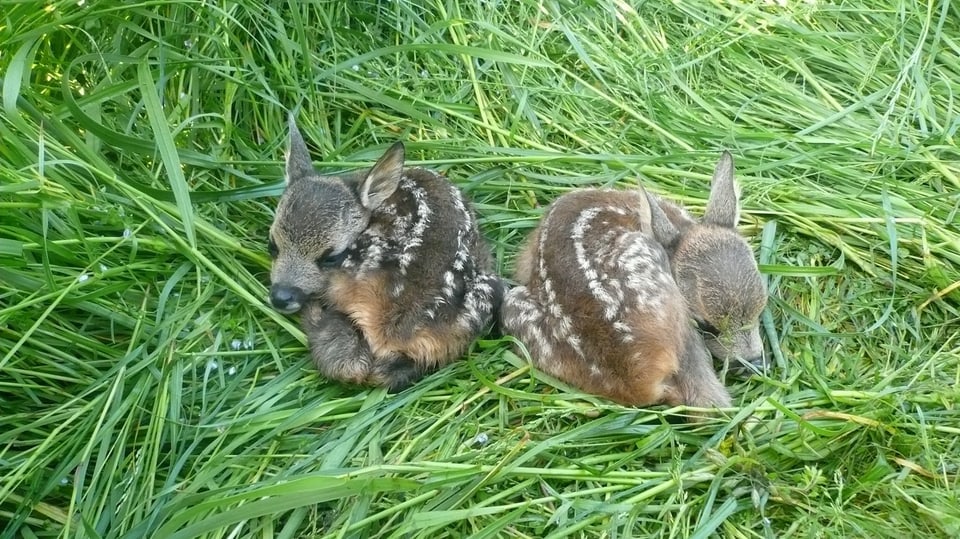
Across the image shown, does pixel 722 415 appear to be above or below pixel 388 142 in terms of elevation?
below

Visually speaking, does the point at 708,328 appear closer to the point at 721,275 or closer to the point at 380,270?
the point at 721,275

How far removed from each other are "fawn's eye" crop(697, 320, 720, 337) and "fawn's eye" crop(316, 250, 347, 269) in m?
1.64

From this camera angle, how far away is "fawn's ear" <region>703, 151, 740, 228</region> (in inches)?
149

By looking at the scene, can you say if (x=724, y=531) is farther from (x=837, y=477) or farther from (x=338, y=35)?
(x=338, y=35)

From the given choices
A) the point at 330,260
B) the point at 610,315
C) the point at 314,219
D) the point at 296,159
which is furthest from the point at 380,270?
→ the point at 610,315

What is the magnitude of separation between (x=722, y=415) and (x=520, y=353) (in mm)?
884

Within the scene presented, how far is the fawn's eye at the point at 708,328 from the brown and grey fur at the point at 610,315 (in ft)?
0.16

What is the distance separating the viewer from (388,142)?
173 inches

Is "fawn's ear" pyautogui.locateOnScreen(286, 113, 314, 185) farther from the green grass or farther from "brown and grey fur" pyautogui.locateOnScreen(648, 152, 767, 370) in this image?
"brown and grey fur" pyautogui.locateOnScreen(648, 152, 767, 370)

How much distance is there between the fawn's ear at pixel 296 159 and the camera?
382 centimetres

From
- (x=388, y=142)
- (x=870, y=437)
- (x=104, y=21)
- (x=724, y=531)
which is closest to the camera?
(x=724, y=531)

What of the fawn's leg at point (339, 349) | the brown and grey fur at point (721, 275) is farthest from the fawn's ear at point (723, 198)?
the fawn's leg at point (339, 349)

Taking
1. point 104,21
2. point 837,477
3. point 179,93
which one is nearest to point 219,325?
point 179,93

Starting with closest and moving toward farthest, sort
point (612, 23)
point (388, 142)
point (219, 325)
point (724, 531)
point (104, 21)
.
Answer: point (724, 531) < point (219, 325) < point (104, 21) < point (388, 142) < point (612, 23)
